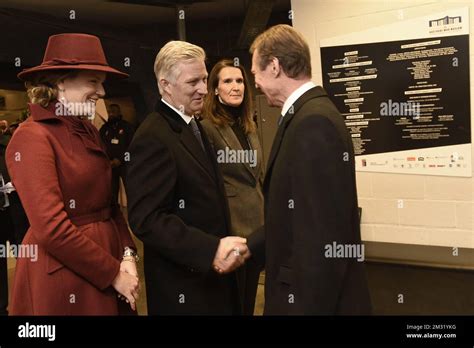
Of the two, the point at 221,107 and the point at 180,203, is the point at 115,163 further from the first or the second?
the point at 180,203

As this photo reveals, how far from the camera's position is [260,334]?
1920 millimetres

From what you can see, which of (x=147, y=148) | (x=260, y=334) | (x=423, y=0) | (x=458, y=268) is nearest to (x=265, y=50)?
(x=147, y=148)

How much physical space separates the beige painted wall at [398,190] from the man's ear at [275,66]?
63.5 inches

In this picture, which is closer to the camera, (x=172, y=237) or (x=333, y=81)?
(x=172, y=237)

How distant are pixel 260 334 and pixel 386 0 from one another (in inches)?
83.4

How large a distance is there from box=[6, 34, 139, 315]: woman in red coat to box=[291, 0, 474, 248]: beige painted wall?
72.4 inches

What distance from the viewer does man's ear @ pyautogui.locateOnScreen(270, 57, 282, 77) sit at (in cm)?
149

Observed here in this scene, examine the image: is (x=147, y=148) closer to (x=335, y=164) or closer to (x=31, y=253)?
(x=31, y=253)

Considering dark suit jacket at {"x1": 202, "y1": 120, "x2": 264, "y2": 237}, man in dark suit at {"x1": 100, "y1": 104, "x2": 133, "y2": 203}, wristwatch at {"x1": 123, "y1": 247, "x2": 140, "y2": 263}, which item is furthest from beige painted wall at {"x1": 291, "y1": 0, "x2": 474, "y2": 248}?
man in dark suit at {"x1": 100, "y1": 104, "x2": 133, "y2": 203}

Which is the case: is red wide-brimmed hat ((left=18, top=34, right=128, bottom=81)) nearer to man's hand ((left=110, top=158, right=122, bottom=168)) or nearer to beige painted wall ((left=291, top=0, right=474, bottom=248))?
beige painted wall ((left=291, top=0, right=474, bottom=248))

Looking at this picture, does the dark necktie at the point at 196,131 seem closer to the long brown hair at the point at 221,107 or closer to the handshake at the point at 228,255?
the handshake at the point at 228,255

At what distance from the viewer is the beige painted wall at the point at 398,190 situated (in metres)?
2.68

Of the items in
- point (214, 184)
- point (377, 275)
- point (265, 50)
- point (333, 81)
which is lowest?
point (377, 275)

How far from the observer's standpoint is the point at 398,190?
289cm
